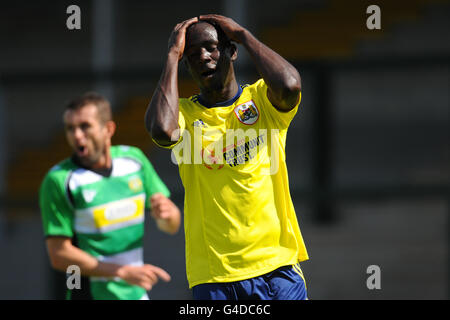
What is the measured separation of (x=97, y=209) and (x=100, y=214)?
3 cm

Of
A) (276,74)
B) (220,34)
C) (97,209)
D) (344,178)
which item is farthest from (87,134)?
(344,178)

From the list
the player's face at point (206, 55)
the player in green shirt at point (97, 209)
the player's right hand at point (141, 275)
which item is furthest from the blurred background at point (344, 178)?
the player's face at point (206, 55)

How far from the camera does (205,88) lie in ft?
10.5

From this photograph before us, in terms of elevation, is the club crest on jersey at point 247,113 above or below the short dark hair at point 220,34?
below

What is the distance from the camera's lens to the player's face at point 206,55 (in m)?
3.06

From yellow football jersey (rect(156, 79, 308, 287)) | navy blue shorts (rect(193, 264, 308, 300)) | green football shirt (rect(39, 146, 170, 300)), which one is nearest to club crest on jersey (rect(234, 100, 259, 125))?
yellow football jersey (rect(156, 79, 308, 287))

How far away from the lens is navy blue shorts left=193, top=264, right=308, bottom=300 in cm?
313

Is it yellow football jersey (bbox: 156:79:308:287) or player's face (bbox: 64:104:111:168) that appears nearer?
yellow football jersey (bbox: 156:79:308:287)

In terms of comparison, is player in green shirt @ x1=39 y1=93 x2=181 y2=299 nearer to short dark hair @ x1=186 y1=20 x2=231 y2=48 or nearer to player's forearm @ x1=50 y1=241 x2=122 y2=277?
player's forearm @ x1=50 y1=241 x2=122 y2=277

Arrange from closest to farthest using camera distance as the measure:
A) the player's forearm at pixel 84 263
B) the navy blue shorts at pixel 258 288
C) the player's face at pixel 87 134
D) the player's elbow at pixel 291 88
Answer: the player's elbow at pixel 291 88
the navy blue shorts at pixel 258 288
the player's forearm at pixel 84 263
the player's face at pixel 87 134

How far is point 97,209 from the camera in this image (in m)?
4.24

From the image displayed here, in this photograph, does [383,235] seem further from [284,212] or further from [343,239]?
[284,212]

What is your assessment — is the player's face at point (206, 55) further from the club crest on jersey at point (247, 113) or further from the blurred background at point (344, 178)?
the blurred background at point (344, 178)
